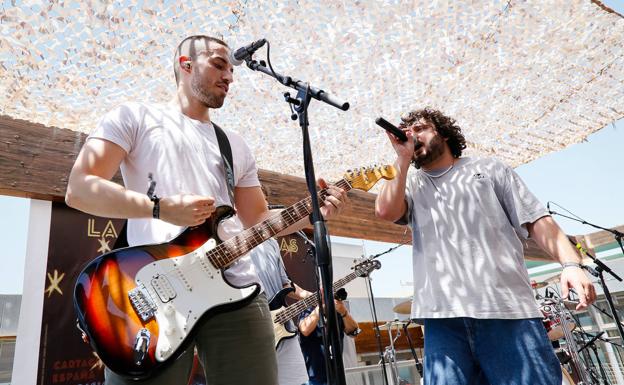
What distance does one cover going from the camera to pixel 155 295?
1.33m

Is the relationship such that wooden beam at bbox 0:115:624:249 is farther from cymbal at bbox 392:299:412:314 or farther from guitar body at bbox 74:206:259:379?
cymbal at bbox 392:299:412:314

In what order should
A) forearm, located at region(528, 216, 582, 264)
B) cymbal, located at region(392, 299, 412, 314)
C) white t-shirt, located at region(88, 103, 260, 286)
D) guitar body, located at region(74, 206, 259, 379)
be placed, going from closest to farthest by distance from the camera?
guitar body, located at region(74, 206, 259, 379) → white t-shirt, located at region(88, 103, 260, 286) → forearm, located at region(528, 216, 582, 264) → cymbal, located at region(392, 299, 412, 314)

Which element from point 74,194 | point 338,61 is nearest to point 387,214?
point 74,194

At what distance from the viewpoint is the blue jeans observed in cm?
147

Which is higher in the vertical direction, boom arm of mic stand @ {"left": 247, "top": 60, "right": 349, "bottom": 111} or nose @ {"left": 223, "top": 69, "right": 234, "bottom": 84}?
nose @ {"left": 223, "top": 69, "right": 234, "bottom": 84}

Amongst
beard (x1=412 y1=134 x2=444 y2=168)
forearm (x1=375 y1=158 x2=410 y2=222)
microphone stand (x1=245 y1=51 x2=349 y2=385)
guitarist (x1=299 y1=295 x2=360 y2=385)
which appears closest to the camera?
microphone stand (x1=245 y1=51 x2=349 y2=385)

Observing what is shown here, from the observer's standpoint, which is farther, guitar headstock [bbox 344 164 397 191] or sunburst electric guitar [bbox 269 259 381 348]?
sunburst electric guitar [bbox 269 259 381 348]

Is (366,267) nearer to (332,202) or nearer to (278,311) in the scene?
(278,311)

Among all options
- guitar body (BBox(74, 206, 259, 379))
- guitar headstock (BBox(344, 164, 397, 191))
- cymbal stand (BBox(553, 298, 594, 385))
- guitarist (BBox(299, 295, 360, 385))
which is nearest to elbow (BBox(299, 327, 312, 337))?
guitarist (BBox(299, 295, 360, 385))

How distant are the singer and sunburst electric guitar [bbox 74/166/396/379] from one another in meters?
0.78

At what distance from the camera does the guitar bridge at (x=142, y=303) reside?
128 cm

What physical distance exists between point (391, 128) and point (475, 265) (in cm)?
66

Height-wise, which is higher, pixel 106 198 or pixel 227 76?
pixel 227 76

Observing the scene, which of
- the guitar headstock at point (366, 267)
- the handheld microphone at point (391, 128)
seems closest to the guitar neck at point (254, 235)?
the handheld microphone at point (391, 128)
